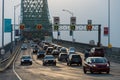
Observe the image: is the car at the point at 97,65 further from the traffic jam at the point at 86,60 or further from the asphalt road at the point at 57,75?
the asphalt road at the point at 57,75

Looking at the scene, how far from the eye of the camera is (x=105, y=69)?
37.5 m

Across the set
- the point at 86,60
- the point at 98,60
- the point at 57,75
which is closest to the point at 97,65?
the point at 98,60

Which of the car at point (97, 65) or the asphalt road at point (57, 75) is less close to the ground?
the car at point (97, 65)

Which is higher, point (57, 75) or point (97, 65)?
point (97, 65)

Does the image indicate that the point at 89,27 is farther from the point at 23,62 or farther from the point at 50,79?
the point at 50,79

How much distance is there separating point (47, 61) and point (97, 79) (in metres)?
35.6

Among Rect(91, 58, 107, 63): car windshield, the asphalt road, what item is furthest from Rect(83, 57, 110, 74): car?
the asphalt road

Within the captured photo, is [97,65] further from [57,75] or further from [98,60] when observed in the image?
[57,75]

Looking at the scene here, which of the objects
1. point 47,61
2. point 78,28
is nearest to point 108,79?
point 47,61

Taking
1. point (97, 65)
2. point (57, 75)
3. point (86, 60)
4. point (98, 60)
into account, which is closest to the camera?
point (57, 75)

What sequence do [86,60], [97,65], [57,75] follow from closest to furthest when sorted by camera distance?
[57,75], [97,65], [86,60]

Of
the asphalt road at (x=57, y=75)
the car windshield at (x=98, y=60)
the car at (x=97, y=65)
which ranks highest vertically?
the car windshield at (x=98, y=60)

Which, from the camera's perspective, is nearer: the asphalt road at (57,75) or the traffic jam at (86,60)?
the asphalt road at (57,75)

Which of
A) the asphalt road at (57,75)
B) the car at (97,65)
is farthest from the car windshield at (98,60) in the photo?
the asphalt road at (57,75)
